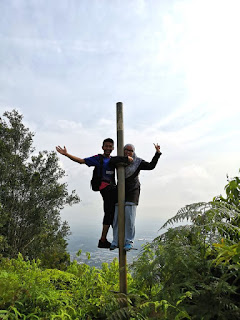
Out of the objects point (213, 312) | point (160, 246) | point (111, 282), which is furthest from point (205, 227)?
point (111, 282)

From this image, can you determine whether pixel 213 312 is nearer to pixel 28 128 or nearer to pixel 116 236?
pixel 116 236

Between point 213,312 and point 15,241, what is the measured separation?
1493cm

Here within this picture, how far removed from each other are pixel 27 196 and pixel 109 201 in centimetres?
1293

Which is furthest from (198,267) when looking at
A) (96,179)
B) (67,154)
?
(67,154)

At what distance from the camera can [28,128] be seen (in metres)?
16.5

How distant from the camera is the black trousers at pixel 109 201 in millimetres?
4082

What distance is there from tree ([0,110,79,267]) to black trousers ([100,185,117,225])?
1192 centimetres

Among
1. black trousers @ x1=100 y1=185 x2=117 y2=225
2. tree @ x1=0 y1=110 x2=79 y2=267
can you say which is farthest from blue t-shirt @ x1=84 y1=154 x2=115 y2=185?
tree @ x1=0 y1=110 x2=79 y2=267

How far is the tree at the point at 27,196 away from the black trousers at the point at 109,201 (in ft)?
39.1

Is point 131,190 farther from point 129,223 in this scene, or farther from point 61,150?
point 61,150

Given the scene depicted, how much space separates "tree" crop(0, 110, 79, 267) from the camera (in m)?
15.4

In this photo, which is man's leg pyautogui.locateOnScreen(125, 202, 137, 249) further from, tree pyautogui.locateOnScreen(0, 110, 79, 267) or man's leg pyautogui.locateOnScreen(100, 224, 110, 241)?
tree pyautogui.locateOnScreen(0, 110, 79, 267)

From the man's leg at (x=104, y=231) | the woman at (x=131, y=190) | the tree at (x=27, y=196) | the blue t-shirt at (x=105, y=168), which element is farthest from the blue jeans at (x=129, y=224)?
the tree at (x=27, y=196)

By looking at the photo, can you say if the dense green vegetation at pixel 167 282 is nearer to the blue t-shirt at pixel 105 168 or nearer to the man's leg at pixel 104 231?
the man's leg at pixel 104 231
